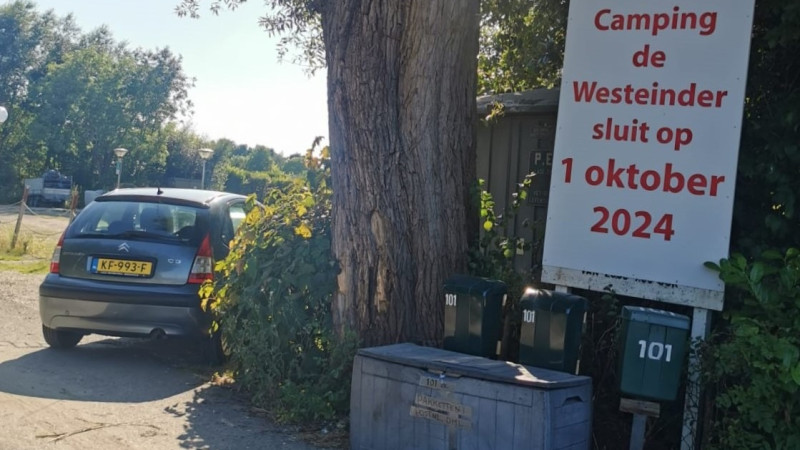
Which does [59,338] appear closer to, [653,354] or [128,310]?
[128,310]

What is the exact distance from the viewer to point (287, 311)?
263 inches

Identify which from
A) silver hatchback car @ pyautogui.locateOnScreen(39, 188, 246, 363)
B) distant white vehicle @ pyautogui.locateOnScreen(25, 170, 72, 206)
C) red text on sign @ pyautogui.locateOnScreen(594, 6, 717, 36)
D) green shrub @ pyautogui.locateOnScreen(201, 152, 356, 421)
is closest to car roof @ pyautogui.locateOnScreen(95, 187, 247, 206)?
silver hatchback car @ pyautogui.locateOnScreen(39, 188, 246, 363)

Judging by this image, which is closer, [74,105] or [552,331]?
[552,331]

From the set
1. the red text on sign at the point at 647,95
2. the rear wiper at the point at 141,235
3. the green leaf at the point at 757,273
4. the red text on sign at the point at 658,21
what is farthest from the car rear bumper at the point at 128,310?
the green leaf at the point at 757,273

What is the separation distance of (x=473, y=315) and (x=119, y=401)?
9.78ft

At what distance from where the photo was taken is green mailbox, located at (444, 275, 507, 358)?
5746 mm

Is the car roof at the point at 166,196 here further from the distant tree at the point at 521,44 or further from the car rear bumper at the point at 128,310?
the distant tree at the point at 521,44

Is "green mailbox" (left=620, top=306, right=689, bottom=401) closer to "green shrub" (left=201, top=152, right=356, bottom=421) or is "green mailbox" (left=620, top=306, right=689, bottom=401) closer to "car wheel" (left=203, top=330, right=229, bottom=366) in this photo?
"green shrub" (left=201, top=152, right=356, bottom=421)

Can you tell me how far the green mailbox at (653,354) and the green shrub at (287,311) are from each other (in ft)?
7.14

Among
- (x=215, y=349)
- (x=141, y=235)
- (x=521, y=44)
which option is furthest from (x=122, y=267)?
(x=521, y=44)

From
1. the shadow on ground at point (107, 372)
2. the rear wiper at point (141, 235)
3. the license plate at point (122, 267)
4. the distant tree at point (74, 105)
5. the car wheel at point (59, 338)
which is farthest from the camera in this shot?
the distant tree at point (74, 105)

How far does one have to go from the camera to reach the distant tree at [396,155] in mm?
6352

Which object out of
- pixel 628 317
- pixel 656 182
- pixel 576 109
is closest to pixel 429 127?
pixel 576 109

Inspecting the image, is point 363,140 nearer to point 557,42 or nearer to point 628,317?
point 628,317
